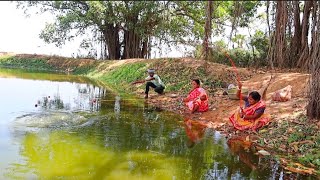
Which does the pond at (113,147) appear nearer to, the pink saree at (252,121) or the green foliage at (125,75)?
the pink saree at (252,121)

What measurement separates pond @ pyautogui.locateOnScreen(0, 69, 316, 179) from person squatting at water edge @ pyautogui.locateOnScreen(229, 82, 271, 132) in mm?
636

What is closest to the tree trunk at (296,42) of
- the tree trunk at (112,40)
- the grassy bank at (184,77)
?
the grassy bank at (184,77)

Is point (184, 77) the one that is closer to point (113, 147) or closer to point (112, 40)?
point (113, 147)

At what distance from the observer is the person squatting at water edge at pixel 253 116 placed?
23.9 ft

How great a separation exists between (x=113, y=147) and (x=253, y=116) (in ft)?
10.1

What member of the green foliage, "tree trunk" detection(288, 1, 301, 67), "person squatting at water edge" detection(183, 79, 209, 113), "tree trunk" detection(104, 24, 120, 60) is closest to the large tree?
"tree trunk" detection(104, 24, 120, 60)

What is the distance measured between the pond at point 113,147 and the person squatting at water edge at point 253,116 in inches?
25.0

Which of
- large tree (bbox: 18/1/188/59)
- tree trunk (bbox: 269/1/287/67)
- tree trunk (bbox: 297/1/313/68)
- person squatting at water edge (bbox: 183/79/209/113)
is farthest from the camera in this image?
large tree (bbox: 18/1/188/59)

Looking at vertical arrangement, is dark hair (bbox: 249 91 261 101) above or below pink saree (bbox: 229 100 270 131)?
above

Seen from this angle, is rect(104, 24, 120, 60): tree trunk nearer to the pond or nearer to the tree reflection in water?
the tree reflection in water

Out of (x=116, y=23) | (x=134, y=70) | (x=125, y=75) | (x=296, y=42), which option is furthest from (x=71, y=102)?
(x=116, y=23)

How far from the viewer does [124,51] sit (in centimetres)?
2433

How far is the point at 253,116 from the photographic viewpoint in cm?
734

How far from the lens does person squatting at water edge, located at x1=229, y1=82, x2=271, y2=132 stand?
729 cm
